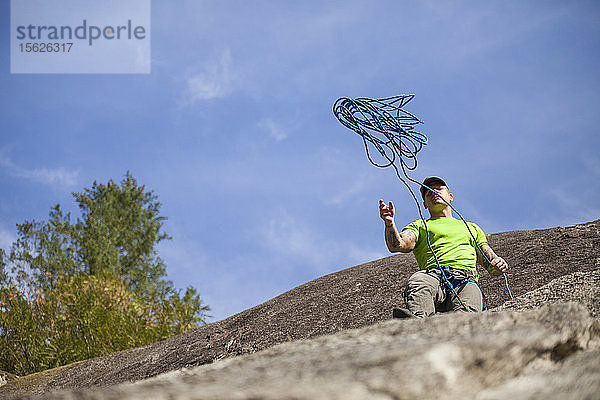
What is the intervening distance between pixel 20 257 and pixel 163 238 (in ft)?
16.4

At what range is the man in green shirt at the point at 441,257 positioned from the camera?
10.7 ft

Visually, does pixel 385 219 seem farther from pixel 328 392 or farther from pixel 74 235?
pixel 74 235

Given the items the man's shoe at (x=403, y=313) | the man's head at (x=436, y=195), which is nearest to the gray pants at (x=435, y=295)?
the man's shoe at (x=403, y=313)

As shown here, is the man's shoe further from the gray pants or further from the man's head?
the man's head

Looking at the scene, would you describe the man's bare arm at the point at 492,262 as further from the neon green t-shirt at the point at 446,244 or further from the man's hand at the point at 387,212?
the man's hand at the point at 387,212

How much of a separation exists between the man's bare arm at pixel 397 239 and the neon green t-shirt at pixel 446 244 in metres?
0.12

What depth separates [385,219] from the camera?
11.1ft

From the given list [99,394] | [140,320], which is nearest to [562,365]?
[99,394]

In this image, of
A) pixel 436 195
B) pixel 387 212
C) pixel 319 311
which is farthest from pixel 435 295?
pixel 319 311

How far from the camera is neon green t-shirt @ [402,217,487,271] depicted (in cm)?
352

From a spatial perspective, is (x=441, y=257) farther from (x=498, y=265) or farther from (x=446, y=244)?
(x=498, y=265)

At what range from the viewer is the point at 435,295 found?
10.8ft

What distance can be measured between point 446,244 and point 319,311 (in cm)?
267

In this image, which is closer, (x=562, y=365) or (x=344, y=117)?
(x=562, y=365)
